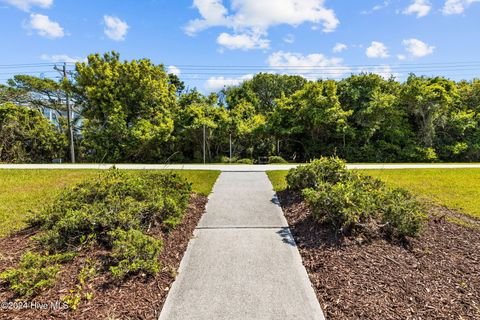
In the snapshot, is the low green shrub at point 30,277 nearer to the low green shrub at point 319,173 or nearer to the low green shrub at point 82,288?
the low green shrub at point 82,288

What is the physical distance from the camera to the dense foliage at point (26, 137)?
15.2 metres

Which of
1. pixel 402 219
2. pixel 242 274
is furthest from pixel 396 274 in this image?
pixel 242 274

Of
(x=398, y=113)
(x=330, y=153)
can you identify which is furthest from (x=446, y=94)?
(x=330, y=153)

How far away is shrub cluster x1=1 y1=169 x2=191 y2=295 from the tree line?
11.6 metres

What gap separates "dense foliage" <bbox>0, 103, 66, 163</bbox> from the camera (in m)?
15.2

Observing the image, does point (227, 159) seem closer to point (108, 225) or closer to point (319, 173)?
point (319, 173)

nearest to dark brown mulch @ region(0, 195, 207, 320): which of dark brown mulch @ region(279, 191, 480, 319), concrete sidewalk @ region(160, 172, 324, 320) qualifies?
concrete sidewalk @ region(160, 172, 324, 320)

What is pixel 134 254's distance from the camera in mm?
2686

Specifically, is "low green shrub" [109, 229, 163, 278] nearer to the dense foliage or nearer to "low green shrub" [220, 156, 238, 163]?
"low green shrub" [220, 156, 238, 163]

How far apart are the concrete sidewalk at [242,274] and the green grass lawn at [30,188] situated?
2284 millimetres

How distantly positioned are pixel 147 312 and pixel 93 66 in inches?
702

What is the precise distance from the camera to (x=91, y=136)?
16328 millimetres

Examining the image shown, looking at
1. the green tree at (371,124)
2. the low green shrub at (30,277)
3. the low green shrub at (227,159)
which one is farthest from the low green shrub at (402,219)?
the green tree at (371,124)

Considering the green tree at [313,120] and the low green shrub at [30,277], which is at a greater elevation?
the green tree at [313,120]
